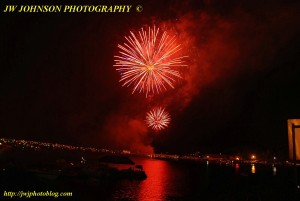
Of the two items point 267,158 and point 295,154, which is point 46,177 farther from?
point 267,158

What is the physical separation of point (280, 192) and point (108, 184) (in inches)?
1648

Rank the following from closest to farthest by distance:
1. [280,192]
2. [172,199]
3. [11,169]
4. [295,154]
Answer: [295,154] → [280,192] → [172,199] → [11,169]

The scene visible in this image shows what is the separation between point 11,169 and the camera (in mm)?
52375

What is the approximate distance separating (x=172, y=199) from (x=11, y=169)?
90.5 ft

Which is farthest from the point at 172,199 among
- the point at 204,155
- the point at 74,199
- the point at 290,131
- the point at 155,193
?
the point at 204,155

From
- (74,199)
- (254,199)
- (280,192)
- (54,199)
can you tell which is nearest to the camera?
(254,199)

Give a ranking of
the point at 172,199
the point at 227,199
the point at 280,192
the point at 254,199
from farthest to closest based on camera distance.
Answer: the point at 172,199 → the point at 227,199 → the point at 280,192 → the point at 254,199

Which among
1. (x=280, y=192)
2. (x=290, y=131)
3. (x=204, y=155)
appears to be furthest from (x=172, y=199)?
(x=204, y=155)

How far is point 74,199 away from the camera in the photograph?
33.8 metres

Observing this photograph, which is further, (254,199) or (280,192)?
(280,192)

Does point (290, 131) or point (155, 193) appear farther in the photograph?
point (155, 193)

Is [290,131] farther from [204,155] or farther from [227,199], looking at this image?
[204,155]

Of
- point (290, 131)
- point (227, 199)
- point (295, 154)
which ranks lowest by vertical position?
point (227, 199)

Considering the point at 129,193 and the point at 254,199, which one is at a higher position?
the point at 254,199
